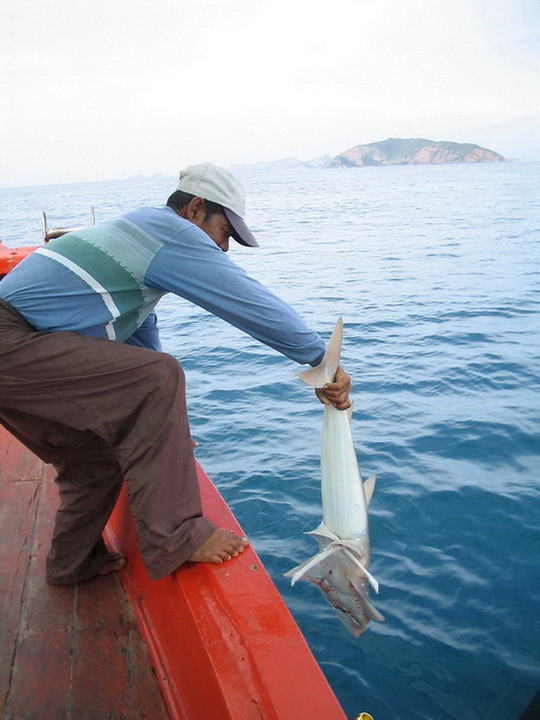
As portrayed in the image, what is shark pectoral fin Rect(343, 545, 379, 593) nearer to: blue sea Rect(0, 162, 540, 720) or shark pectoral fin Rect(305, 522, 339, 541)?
shark pectoral fin Rect(305, 522, 339, 541)

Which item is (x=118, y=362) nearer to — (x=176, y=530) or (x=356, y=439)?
(x=176, y=530)

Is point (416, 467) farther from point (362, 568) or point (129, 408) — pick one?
point (129, 408)

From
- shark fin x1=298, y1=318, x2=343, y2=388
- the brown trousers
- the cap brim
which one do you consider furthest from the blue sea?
the cap brim

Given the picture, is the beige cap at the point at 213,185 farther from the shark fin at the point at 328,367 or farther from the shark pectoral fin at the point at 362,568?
the shark pectoral fin at the point at 362,568

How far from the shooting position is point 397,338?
978 centimetres

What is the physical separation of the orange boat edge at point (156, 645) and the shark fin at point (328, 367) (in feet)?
2.42

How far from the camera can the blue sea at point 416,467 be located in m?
3.43

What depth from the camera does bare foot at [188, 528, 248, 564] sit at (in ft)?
8.11

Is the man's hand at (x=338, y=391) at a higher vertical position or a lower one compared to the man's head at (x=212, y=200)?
lower

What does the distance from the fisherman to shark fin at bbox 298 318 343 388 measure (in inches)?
9.2

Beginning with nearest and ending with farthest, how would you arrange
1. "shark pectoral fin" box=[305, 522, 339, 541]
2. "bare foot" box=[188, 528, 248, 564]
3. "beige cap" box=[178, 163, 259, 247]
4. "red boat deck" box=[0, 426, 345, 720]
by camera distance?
1. "red boat deck" box=[0, 426, 345, 720]
2. "bare foot" box=[188, 528, 248, 564]
3. "beige cap" box=[178, 163, 259, 247]
4. "shark pectoral fin" box=[305, 522, 339, 541]

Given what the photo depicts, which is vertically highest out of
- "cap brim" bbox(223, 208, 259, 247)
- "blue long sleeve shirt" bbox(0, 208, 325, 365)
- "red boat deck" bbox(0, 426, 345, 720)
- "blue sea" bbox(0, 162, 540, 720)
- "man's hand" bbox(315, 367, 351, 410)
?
"cap brim" bbox(223, 208, 259, 247)

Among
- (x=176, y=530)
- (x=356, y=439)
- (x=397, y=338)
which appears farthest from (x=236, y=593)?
(x=397, y=338)

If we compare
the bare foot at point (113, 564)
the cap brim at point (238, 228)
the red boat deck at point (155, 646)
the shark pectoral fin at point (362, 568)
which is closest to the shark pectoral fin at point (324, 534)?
the shark pectoral fin at point (362, 568)
